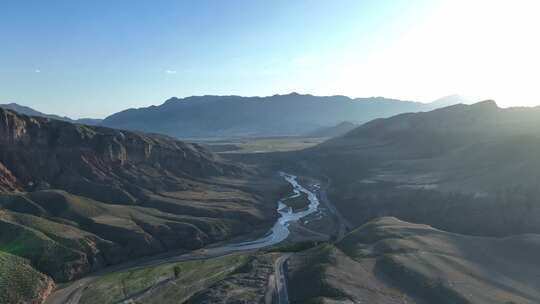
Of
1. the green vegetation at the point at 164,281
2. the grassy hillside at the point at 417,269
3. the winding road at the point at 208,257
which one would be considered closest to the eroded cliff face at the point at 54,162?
the winding road at the point at 208,257

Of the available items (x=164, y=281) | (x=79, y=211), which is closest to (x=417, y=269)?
(x=164, y=281)

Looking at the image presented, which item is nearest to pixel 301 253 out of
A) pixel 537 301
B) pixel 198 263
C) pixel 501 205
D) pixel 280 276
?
pixel 280 276

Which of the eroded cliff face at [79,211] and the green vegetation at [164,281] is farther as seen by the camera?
the eroded cliff face at [79,211]

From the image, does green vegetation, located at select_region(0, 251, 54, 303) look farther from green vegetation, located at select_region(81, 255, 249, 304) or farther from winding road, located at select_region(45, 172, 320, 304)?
green vegetation, located at select_region(81, 255, 249, 304)

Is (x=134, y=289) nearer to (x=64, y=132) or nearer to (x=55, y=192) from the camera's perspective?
(x=55, y=192)

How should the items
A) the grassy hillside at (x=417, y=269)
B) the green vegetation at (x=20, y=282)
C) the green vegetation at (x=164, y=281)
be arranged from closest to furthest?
the grassy hillside at (x=417, y=269)
the green vegetation at (x=20, y=282)
the green vegetation at (x=164, y=281)

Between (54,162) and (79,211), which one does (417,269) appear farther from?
(54,162)

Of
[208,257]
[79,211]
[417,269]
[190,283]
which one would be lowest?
[208,257]

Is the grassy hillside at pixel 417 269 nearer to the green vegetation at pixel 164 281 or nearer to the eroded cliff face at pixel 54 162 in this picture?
the green vegetation at pixel 164 281

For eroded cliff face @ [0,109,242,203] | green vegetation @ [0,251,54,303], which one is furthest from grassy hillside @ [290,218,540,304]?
eroded cliff face @ [0,109,242,203]
